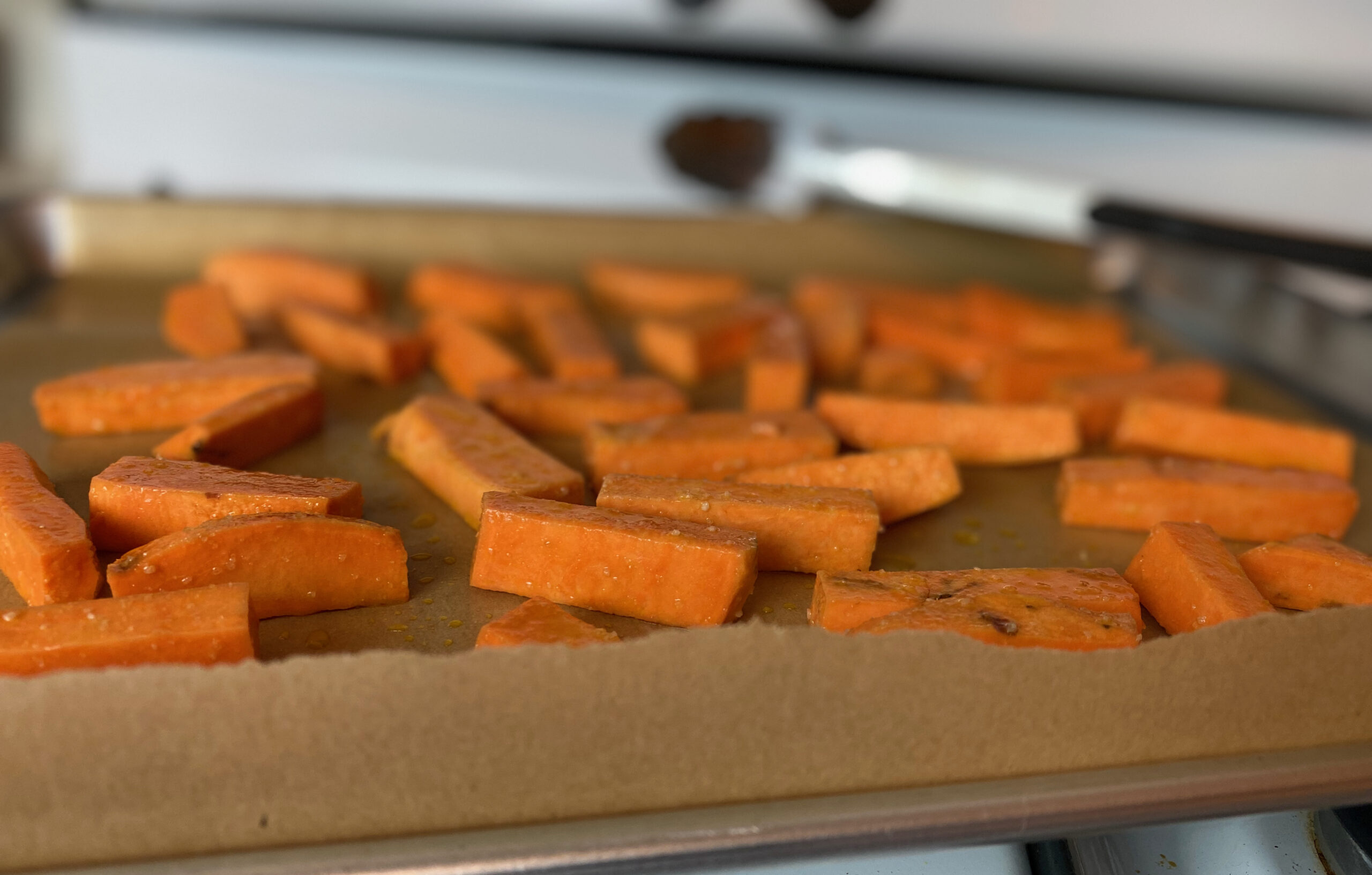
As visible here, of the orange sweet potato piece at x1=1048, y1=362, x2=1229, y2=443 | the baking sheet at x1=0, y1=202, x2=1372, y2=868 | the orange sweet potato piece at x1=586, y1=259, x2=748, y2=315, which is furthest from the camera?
the orange sweet potato piece at x1=586, y1=259, x2=748, y2=315

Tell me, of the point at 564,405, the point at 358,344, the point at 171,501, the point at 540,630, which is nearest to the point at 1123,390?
the point at 564,405

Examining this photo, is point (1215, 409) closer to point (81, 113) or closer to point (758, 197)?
point (758, 197)

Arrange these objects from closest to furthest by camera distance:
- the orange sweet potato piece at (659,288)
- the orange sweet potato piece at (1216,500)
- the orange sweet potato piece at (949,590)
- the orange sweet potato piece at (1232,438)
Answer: the orange sweet potato piece at (949,590)
the orange sweet potato piece at (1216,500)
the orange sweet potato piece at (1232,438)
the orange sweet potato piece at (659,288)

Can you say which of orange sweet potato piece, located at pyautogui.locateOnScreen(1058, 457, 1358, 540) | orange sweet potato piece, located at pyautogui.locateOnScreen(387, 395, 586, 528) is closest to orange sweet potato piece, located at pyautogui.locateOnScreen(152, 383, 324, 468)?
orange sweet potato piece, located at pyautogui.locateOnScreen(387, 395, 586, 528)

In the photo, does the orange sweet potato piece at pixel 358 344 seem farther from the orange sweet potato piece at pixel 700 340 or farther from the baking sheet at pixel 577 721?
the baking sheet at pixel 577 721

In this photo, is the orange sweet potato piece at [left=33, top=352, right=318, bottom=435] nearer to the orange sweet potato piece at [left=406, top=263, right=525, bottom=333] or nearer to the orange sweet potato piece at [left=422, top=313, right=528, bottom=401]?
the orange sweet potato piece at [left=422, top=313, right=528, bottom=401]

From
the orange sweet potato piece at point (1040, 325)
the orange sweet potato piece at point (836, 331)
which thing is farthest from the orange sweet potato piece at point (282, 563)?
the orange sweet potato piece at point (1040, 325)

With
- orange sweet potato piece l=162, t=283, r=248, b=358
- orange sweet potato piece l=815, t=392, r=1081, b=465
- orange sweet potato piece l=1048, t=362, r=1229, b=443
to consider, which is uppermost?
orange sweet potato piece l=1048, t=362, r=1229, b=443
